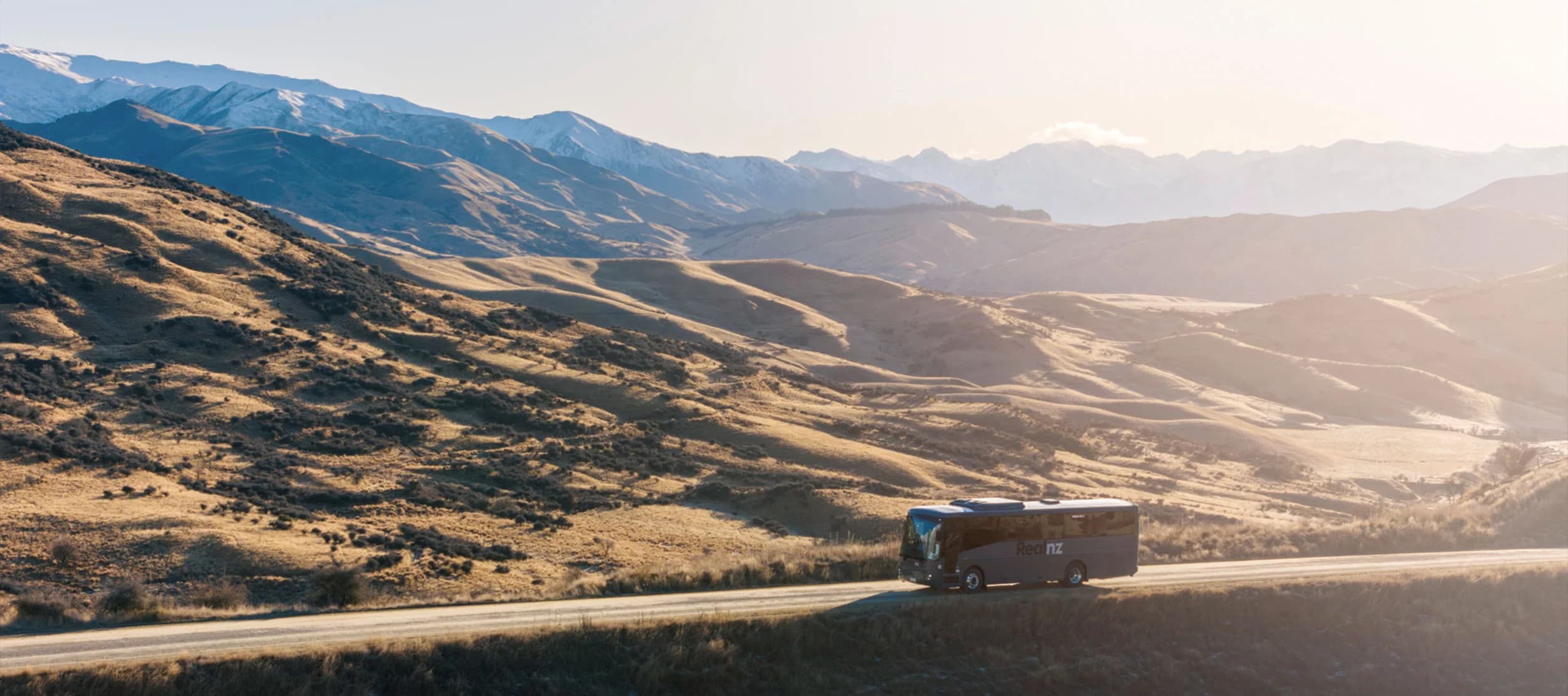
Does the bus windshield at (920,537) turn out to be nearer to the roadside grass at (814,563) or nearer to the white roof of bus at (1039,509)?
the white roof of bus at (1039,509)

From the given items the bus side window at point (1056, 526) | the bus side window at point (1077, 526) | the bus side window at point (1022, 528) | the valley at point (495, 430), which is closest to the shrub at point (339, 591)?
the valley at point (495, 430)

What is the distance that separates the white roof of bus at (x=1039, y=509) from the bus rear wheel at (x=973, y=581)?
157cm

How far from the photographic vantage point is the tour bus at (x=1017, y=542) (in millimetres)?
26453

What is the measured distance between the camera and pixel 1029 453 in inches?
2945

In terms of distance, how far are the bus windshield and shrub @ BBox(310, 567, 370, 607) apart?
48.0 feet

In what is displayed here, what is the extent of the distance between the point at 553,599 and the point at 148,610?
935 cm

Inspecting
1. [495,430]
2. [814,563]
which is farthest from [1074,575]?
[495,430]

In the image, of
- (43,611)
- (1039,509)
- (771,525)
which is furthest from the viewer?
(771,525)

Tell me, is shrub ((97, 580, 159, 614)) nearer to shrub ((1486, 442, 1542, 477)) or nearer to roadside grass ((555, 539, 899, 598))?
roadside grass ((555, 539, 899, 598))

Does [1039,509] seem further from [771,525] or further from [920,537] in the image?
[771,525]

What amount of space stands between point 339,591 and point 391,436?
30337 millimetres

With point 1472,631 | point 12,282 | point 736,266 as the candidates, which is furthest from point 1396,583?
point 736,266

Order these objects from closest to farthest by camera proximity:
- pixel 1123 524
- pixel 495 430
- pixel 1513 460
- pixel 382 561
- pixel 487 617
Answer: pixel 487 617, pixel 1123 524, pixel 382 561, pixel 495 430, pixel 1513 460

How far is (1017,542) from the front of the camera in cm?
2709
